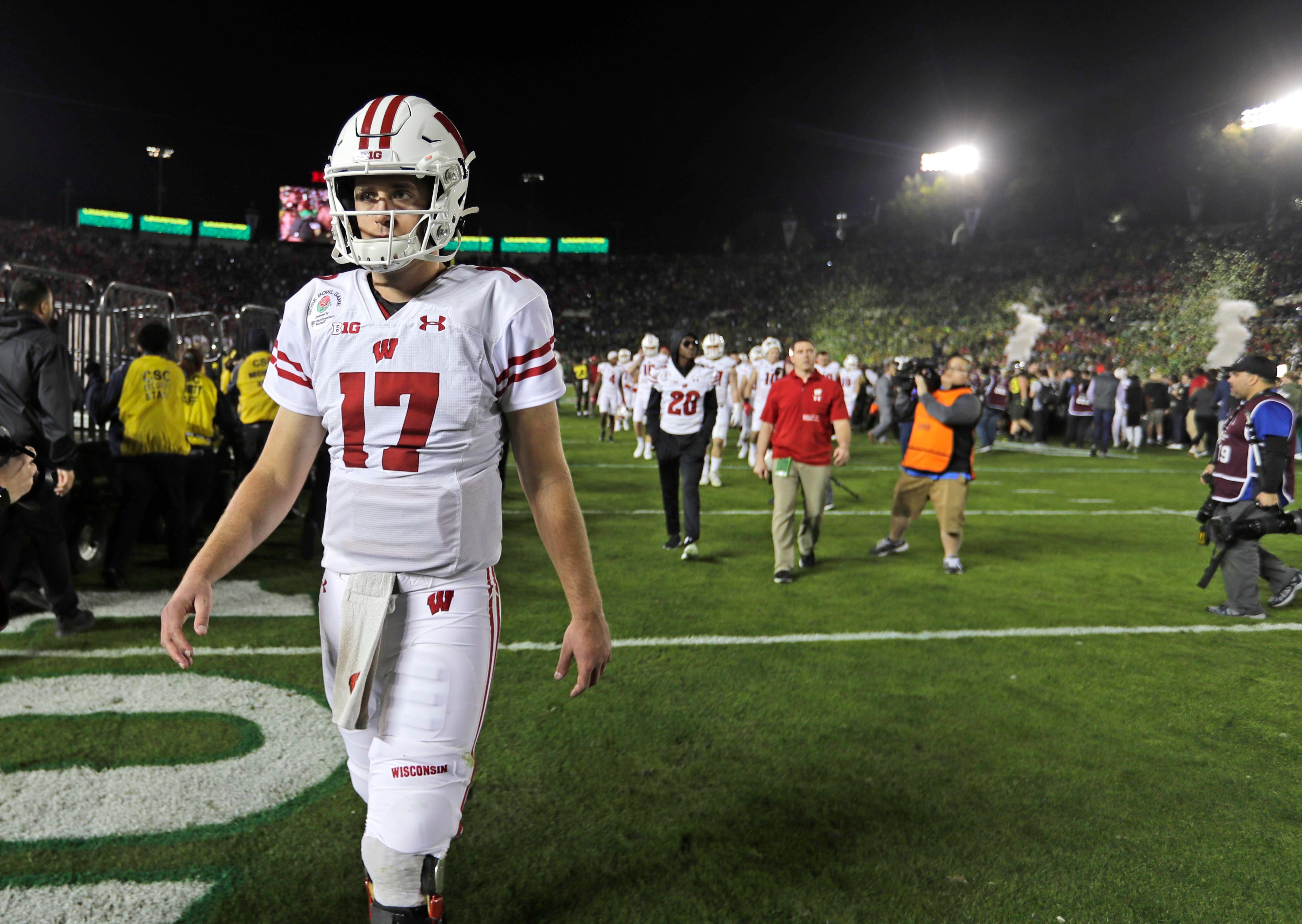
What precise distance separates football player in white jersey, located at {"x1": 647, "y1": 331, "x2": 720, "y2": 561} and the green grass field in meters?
1.36

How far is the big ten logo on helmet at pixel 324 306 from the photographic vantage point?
224 centimetres

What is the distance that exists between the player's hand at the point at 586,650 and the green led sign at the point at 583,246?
66.8m

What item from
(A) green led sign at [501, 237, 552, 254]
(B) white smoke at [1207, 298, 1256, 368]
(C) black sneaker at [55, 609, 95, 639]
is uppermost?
(A) green led sign at [501, 237, 552, 254]

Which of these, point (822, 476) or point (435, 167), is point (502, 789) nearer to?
point (435, 167)

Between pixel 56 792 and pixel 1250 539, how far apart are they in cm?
764

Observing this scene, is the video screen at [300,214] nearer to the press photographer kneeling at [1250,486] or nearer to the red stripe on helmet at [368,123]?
the press photographer kneeling at [1250,486]

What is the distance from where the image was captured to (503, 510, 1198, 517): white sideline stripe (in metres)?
11.1

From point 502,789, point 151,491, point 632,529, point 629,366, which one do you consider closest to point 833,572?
point 632,529

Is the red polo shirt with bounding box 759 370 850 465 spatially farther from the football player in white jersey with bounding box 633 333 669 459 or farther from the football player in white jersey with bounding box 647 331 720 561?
the football player in white jersey with bounding box 633 333 669 459

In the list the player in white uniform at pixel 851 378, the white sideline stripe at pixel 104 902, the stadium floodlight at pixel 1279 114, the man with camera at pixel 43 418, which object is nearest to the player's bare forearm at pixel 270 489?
the white sideline stripe at pixel 104 902

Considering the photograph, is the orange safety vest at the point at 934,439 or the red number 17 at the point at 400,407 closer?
the red number 17 at the point at 400,407

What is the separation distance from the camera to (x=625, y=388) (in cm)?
2158

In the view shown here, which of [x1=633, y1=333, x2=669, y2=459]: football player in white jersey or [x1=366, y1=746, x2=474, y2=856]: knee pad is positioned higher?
[x1=633, y1=333, x2=669, y2=459]: football player in white jersey

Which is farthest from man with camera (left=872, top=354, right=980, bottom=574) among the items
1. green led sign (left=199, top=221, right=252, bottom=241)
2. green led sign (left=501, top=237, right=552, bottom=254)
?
green led sign (left=199, top=221, right=252, bottom=241)
